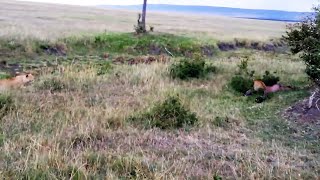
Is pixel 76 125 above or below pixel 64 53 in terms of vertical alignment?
above

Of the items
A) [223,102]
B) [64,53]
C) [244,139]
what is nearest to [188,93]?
[223,102]

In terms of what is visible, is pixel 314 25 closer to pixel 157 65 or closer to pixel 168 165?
pixel 157 65

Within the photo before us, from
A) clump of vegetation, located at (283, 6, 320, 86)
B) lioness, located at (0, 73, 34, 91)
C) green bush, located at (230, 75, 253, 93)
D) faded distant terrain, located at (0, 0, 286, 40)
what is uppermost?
clump of vegetation, located at (283, 6, 320, 86)

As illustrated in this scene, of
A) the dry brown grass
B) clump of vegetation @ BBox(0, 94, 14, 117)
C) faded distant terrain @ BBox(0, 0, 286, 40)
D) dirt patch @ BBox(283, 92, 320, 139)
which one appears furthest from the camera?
A: faded distant terrain @ BBox(0, 0, 286, 40)

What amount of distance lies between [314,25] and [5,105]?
A: 998cm

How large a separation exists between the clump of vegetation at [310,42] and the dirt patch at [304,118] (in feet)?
5.37

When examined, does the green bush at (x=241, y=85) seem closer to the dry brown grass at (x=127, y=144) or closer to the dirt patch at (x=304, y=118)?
the dry brown grass at (x=127, y=144)

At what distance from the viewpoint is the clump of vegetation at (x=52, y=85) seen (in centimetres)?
1332

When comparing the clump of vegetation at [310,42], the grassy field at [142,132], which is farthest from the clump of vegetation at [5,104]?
the clump of vegetation at [310,42]

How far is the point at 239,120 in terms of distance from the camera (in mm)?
10195

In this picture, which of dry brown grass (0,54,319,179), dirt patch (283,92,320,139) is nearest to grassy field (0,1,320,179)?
dry brown grass (0,54,319,179)

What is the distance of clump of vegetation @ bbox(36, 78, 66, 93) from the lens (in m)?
13.3

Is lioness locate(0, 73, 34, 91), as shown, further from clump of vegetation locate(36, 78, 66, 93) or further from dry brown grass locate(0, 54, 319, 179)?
dry brown grass locate(0, 54, 319, 179)

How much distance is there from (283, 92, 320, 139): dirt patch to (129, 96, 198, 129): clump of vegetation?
7.42 feet
